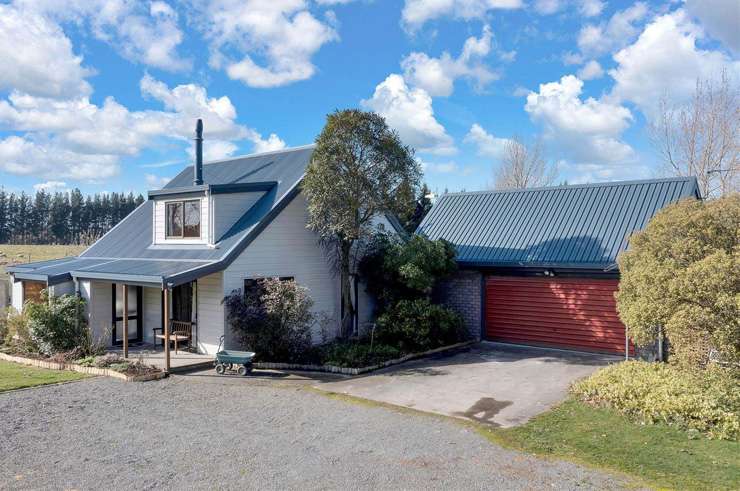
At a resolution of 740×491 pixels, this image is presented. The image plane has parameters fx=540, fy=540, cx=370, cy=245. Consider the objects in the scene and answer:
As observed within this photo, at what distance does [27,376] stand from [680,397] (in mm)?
12875

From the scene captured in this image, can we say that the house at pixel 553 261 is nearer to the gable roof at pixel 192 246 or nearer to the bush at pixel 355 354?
the bush at pixel 355 354

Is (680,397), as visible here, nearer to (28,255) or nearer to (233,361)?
(233,361)

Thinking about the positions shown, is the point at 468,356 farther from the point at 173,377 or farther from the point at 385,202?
the point at 173,377

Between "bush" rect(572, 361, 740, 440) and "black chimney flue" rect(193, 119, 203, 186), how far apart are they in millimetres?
12430

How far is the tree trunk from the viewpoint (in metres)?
15.3

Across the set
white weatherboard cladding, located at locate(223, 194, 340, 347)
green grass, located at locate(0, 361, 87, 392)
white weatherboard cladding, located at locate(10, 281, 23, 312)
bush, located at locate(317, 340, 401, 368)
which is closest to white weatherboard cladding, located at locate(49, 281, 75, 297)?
green grass, located at locate(0, 361, 87, 392)

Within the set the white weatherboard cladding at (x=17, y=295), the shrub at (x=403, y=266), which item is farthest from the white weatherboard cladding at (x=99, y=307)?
the shrub at (x=403, y=266)

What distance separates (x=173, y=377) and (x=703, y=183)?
2606 centimetres

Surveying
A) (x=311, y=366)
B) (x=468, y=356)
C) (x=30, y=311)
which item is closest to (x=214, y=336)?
(x=311, y=366)

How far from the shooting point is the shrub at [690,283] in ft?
25.9

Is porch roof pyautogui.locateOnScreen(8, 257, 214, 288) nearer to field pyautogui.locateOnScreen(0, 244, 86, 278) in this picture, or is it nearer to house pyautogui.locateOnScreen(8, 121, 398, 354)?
house pyautogui.locateOnScreen(8, 121, 398, 354)

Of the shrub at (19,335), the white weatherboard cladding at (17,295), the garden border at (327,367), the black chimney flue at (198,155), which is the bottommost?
the garden border at (327,367)

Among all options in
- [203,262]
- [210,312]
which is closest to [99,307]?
[210,312]

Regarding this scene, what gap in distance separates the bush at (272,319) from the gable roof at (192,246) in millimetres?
1091
